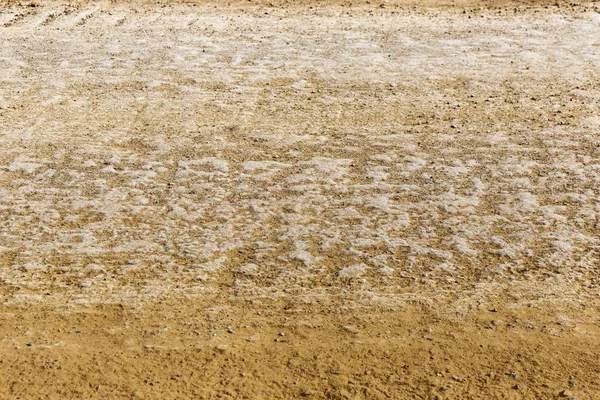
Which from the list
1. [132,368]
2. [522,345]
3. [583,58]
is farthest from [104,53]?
[522,345]

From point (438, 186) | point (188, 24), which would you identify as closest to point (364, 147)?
point (438, 186)

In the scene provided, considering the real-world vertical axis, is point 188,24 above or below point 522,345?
above

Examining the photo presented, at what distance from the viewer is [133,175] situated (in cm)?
574

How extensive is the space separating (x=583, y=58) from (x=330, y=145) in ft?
11.8

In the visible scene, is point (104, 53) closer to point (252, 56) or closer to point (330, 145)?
point (252, 56)

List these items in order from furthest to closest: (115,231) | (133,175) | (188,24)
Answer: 1. (188,24)
2. (133,175)
3. (115,231)

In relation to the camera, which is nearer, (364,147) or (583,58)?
(364,147)

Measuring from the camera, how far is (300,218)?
514 cm

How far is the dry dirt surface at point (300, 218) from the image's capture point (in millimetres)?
3770

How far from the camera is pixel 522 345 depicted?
390 cm

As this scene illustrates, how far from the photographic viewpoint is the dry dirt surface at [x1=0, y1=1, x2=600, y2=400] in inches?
148

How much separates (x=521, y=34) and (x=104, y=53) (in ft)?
15.8

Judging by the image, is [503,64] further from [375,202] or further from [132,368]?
[132,368]

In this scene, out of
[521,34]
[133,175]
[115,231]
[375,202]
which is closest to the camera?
[115,231]
